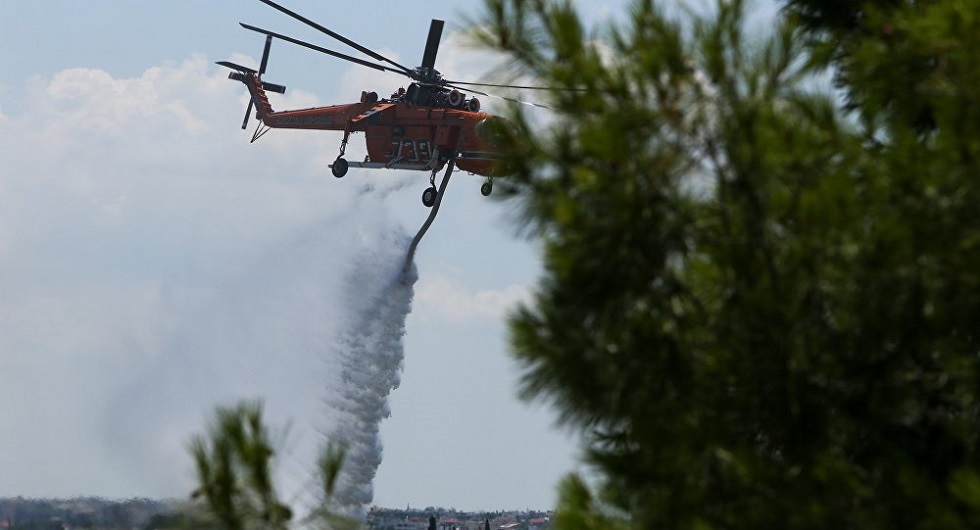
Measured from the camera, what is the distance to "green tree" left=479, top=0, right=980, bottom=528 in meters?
6.67

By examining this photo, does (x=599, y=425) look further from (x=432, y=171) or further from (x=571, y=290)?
(x=432, y=171)

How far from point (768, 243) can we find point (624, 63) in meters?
0.95

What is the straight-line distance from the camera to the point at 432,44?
36.1 metres

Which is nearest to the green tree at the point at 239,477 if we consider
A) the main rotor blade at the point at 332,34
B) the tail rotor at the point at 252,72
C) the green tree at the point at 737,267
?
the green tree at the point at 737,267

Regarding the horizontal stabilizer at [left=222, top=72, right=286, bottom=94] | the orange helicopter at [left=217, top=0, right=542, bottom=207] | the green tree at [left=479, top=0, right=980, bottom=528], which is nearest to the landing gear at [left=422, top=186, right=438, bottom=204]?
the orange helicopter at [left=217, top=0, right=542, bottom=207]

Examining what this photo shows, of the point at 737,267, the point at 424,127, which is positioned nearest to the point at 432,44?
the point at 424,127

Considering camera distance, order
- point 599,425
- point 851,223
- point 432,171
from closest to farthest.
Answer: point 851,223 < point 599,425 < point 432,171

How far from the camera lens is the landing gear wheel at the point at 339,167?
123 ft

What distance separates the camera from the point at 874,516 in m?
6.72

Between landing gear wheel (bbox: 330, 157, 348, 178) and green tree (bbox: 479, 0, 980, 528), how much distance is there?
30.6 m

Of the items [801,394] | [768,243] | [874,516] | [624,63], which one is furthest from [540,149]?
[874,516]

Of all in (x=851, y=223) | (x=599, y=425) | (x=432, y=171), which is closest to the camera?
(x=851, y=223)

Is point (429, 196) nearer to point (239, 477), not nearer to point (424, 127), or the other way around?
point (424, 127)

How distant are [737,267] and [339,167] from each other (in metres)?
31.3
